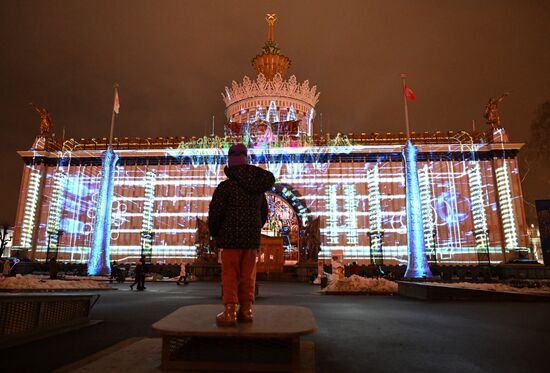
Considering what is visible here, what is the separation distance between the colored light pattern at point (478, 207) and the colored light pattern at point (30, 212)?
4248 cm

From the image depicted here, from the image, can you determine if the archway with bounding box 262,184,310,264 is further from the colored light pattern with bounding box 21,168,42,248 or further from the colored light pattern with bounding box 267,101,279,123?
the colored light pattern with bounding box 21,168,42,248

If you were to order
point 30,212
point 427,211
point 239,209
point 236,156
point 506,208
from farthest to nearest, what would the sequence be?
1. point 30,212
2. point 427,211
3. point 506,208
4. point 236,156
5. point 239,209

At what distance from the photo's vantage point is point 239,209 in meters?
3.60

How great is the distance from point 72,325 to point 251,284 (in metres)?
3.66

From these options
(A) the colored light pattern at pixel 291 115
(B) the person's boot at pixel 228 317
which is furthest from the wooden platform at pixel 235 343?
(A) the colored light pattern at pixel 291 115

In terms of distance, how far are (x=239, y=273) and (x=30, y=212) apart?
37934 millimetres

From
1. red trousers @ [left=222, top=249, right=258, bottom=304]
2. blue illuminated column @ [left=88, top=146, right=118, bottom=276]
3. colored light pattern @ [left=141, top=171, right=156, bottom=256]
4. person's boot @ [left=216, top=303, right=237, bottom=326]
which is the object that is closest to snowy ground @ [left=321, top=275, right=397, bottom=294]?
red trousers @ [left=222, top=249, right=258, bottom=304]

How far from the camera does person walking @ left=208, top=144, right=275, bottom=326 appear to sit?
3.36 metres

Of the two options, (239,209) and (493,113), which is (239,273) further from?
(493,113)

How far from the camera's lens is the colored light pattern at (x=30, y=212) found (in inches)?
1289

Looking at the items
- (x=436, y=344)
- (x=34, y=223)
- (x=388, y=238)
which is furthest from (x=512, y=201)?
(x=34, y=223)

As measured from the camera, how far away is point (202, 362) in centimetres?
281

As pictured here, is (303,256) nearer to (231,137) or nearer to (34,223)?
(231,137)

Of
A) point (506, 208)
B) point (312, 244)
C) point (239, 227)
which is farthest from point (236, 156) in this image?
point (506, 208)
